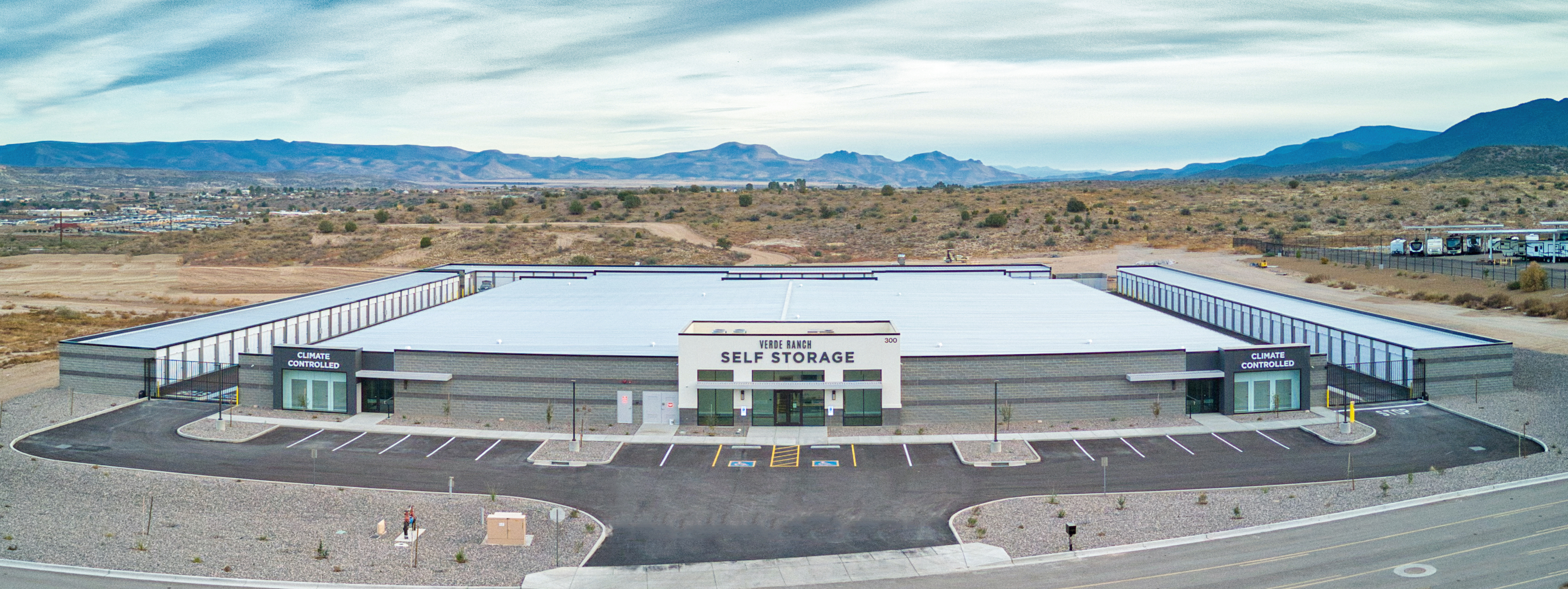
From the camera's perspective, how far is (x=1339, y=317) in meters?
56.2

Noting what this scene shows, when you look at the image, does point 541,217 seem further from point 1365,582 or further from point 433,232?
point 1365,582

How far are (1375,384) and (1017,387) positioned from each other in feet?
59.7

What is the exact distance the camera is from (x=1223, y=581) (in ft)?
84.2

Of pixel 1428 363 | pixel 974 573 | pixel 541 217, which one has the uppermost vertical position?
pixel 541 217

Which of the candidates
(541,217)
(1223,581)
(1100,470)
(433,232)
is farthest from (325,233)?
(1223,581)

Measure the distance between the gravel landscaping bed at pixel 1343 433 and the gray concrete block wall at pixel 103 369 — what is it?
5046cm

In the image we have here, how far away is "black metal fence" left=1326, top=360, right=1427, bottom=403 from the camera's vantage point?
45281 millimetres

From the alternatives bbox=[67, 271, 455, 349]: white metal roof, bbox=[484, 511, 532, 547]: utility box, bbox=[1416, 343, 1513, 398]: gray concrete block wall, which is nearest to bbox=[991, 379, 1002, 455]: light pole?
bbox=[484, 511, 532, 547]: utility box

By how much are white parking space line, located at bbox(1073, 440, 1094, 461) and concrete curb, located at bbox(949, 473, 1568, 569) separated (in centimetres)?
686

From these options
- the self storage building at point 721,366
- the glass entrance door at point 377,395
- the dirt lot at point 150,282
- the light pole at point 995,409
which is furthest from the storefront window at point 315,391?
the dirt lot at point 150,282

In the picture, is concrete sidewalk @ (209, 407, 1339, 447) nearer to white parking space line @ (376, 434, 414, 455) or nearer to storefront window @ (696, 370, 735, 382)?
white parking space line @ (376, 434, 414, 455)

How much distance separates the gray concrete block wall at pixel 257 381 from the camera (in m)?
45.1

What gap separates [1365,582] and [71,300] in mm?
106459

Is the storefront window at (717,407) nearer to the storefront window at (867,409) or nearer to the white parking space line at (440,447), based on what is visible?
the storefront window at (867,409)
